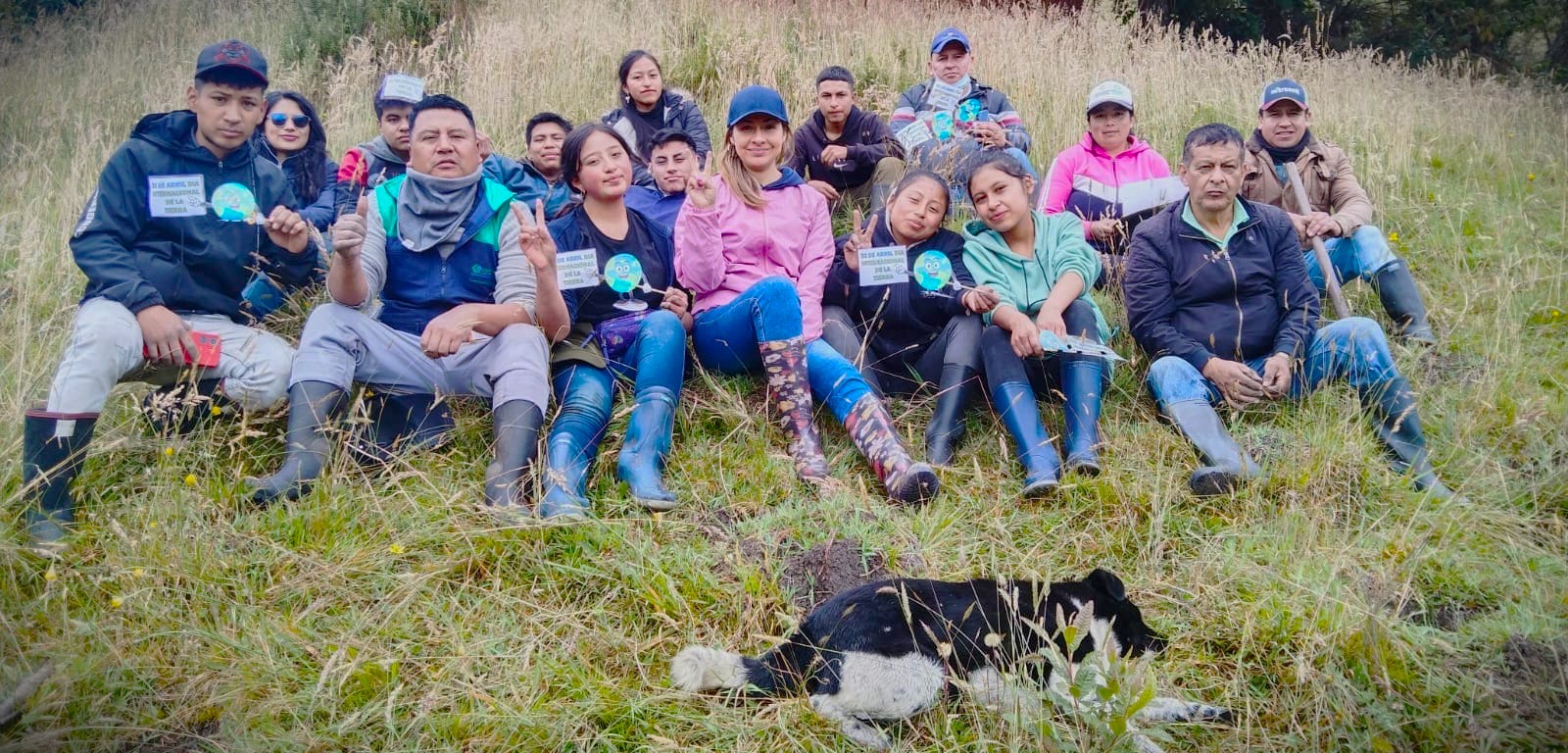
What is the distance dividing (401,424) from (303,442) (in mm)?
484

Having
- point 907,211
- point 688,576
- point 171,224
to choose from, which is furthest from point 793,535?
point 171,224

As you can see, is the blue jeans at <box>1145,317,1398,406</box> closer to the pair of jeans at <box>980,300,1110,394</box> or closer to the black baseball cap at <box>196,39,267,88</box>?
the pair of jeans at <box>980,300,1110,394</box>

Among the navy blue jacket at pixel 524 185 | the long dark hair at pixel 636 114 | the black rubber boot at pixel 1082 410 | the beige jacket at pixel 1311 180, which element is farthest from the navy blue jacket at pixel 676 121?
the beige jacket at pixel 1311 180

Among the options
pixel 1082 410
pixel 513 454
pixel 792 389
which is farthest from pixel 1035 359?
pixel 513 454

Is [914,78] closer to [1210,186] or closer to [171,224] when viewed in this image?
[1210,186]

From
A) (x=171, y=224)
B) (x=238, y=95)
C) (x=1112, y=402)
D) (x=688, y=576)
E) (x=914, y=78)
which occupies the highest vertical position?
(x=914, y=78)

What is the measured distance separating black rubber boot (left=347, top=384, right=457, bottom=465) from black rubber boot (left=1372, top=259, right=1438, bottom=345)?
4.30 metres

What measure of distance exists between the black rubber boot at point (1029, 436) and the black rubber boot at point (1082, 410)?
79 mm

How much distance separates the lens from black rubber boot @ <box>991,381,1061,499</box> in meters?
3.44

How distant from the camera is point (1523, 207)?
5973 millimetres

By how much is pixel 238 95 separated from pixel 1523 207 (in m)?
7.21

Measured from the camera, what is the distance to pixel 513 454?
10.9 ft

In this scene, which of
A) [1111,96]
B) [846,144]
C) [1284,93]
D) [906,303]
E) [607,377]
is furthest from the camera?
[846,144]

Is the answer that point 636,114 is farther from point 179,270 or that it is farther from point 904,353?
point 179,270
